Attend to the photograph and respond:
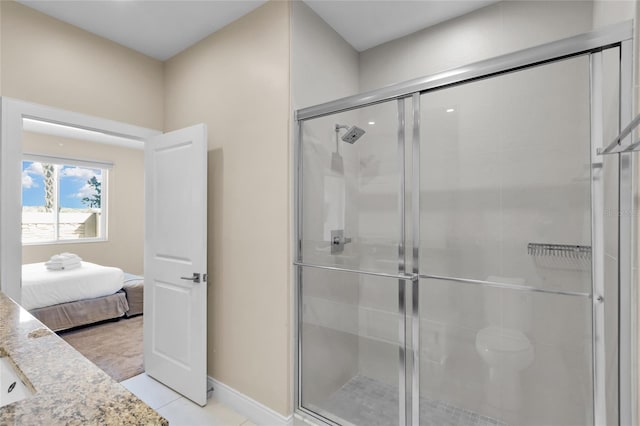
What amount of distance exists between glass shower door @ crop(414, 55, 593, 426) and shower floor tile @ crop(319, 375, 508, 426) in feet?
0.03

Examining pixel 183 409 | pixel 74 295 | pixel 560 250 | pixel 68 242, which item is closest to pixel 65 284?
pixel 74 295

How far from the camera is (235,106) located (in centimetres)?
223

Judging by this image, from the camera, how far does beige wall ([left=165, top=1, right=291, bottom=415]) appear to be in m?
1.98

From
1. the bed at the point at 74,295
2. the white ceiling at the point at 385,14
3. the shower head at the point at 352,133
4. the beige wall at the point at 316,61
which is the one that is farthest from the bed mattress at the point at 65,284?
the white ceiling at the point at 385,14

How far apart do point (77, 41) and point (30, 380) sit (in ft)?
7.91

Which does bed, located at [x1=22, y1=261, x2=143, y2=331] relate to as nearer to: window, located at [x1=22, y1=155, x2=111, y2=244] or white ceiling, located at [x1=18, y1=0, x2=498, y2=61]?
window, located at [x1=22, y1=155, x2=111, y2=244]

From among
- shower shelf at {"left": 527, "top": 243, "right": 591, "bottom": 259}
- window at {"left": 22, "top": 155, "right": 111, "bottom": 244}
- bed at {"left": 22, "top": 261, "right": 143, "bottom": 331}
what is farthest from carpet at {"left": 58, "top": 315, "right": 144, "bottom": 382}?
shower shelf at {"left": 527, "top": 243, "right": 591, "bottom": 259}

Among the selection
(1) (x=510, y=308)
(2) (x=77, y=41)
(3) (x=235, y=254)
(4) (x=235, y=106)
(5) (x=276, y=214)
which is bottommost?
(1) (x=510, y=308)

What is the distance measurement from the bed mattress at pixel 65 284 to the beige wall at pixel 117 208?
3.99 feet

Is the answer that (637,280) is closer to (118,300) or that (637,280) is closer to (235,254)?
(235,254)

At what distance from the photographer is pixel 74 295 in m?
3.69

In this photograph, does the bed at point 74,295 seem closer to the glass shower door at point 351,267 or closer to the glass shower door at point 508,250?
the glass shower door at point 351,267

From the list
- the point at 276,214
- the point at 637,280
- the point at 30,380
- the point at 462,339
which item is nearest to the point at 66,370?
the point at 30,380

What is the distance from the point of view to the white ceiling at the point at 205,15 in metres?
2.04
